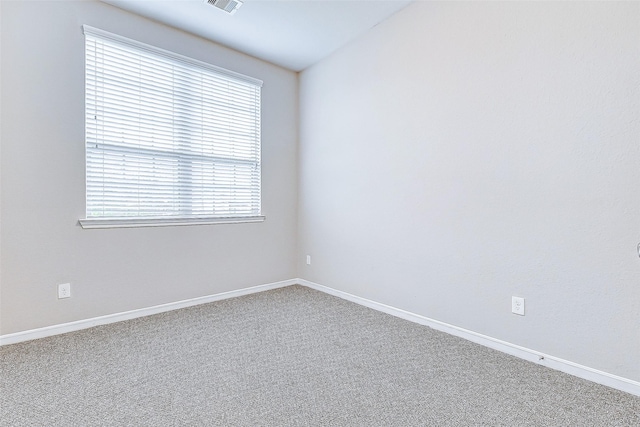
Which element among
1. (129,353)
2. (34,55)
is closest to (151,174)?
(34,55)

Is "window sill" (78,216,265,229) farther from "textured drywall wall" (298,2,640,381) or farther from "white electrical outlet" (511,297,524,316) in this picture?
"white electrical outlet" (511,297,524,316)

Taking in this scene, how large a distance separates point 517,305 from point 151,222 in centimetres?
300

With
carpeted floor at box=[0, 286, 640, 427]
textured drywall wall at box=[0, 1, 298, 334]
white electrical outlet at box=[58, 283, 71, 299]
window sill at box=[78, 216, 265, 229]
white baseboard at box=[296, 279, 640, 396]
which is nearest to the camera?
carpeted floor at box=[0, 286, 640, 427]

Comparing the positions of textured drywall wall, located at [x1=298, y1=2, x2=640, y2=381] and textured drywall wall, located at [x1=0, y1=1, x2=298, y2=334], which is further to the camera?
textured drywall wall, located at [x1=0, y1=1, x2=298, y2=334]

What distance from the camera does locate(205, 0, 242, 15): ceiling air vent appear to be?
2.55 metres

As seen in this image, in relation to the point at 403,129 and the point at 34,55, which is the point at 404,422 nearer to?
the point at 403,129

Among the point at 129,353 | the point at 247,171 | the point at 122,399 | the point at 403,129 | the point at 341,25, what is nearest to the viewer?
the point at 122,399

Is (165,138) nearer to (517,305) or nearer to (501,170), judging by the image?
(501,170)

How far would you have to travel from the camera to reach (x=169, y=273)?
2969 millimetres

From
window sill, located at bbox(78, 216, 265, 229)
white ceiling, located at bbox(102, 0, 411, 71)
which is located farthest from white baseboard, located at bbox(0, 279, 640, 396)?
white ceiling, located at bbox(102, 0, 411, 71)

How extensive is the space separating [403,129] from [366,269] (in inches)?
54.1

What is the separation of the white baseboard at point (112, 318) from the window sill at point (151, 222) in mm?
755

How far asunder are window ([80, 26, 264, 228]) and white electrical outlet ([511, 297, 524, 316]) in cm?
257

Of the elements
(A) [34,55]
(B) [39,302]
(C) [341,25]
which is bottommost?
(B) [39,302]
